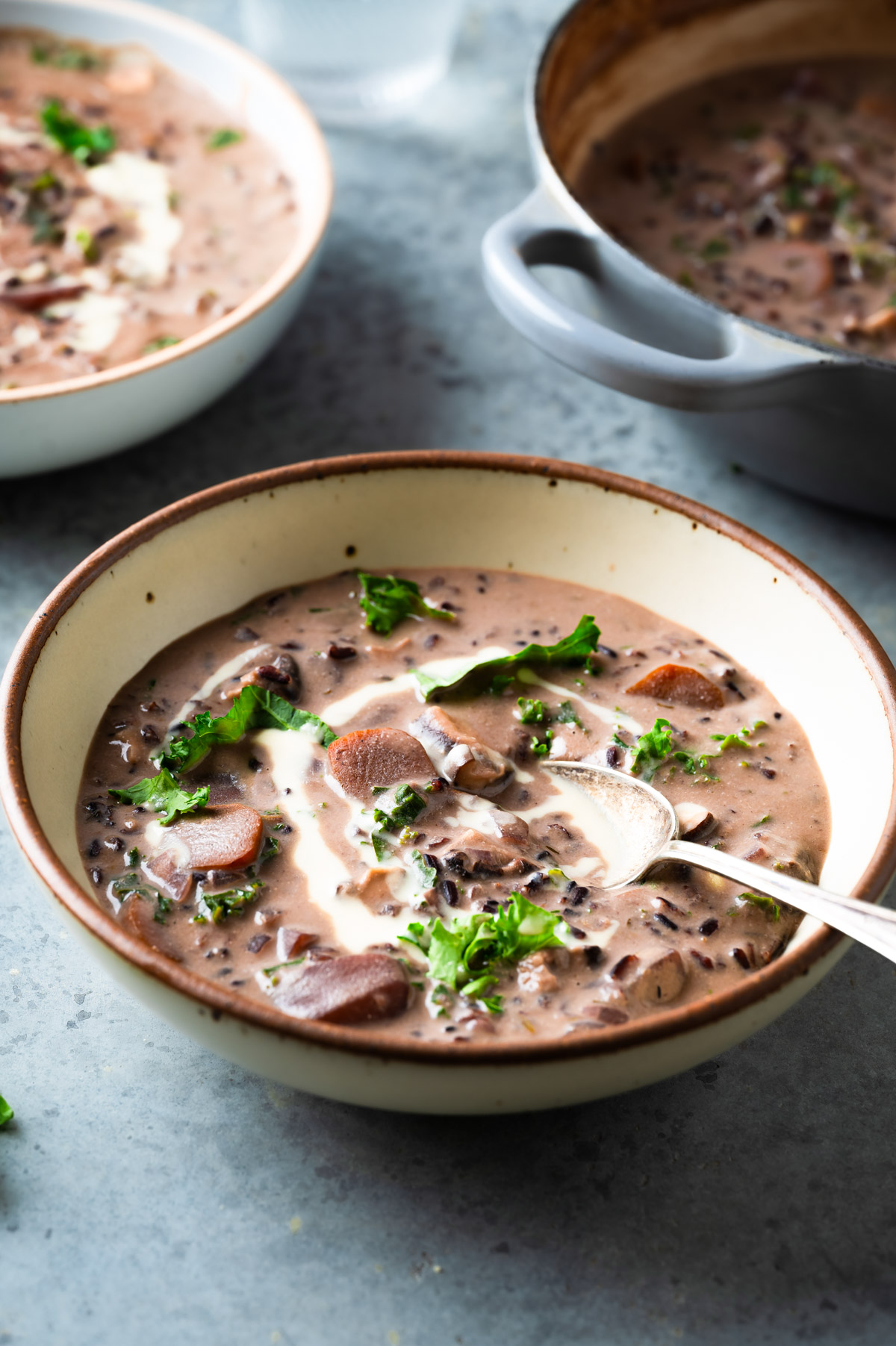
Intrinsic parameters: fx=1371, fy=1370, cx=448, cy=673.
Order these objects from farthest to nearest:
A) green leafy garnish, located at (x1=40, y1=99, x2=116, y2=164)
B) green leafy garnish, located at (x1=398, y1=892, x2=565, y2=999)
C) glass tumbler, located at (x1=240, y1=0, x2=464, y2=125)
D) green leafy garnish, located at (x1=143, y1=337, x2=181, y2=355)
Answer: glass tumbler, located at (x1=240, y1=0, x2=464, y2=125)
green leafy garnish, located at (x1=40, y1=99, x2=116, y2=164)
green leafy garnish, located at (x1=143, y1=337, x2=181, y2=355)
green leafy garnish, located at (x1=398, y1=892, x2=565, y2=999)

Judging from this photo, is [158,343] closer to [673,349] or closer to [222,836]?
[673,349]

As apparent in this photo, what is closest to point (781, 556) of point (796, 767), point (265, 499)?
point (796, 767)

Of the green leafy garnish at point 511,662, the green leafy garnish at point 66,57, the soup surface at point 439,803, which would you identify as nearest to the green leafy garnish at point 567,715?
the soup surface at point 439,803

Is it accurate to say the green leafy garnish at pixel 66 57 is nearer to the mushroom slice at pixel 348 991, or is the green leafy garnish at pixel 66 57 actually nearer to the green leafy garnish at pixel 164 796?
the green leafy garnish at pixel 164 796

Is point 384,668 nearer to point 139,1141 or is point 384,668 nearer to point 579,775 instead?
point 579,775

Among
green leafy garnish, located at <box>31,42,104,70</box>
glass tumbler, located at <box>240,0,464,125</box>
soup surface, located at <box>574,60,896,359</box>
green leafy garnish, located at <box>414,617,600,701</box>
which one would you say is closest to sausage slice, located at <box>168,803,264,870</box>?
green leafy garnish, located at <box>414,617,600,701</box>

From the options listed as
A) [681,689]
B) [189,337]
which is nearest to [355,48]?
[189,337]

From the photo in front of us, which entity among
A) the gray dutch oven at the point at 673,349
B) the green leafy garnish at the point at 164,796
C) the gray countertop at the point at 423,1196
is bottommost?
the gray countertop at the point at 423,1196

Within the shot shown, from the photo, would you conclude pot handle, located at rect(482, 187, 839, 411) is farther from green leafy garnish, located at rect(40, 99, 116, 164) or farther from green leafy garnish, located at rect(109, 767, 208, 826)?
green leafy garnish, located at rect(40, 99, 116, 164)
